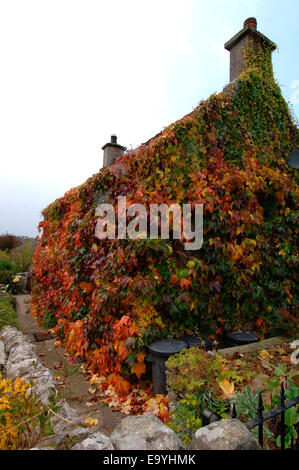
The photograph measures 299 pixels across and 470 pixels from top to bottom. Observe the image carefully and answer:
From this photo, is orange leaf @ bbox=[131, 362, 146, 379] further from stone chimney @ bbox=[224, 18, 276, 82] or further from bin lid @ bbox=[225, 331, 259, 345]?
stone chimney @ bbox=[224, 18, 276, 82]

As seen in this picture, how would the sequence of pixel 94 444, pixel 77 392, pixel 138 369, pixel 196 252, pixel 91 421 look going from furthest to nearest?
pixel 196 252 < pixel 77 392 < pixel 138 369 < pixel 91 421 < pixel 94 444

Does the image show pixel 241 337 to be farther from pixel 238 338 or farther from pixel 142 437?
A: pixel 142 437

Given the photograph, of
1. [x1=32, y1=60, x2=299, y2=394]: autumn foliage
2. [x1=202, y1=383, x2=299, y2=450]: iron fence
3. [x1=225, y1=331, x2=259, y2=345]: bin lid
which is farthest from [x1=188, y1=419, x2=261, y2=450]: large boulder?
[x1=225, y1=331, x2=259, y2=345]: bin lid

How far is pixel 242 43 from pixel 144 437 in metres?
6.91

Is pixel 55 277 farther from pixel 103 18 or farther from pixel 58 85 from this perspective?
pixel 103 18

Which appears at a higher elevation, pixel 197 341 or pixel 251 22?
pixel 251 22

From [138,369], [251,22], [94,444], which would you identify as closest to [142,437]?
[94,444]

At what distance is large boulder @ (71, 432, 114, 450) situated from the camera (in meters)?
1.36

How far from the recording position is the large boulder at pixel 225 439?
4.70 ft

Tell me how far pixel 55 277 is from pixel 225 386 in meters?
4.93

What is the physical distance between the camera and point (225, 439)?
1.45 metres

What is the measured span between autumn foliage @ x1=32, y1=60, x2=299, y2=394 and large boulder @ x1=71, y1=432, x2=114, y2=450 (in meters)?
1.75

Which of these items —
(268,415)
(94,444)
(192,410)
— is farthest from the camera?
(192,410)

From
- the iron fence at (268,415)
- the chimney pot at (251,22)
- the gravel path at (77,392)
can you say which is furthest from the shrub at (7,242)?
the iron fence at (268,415)
